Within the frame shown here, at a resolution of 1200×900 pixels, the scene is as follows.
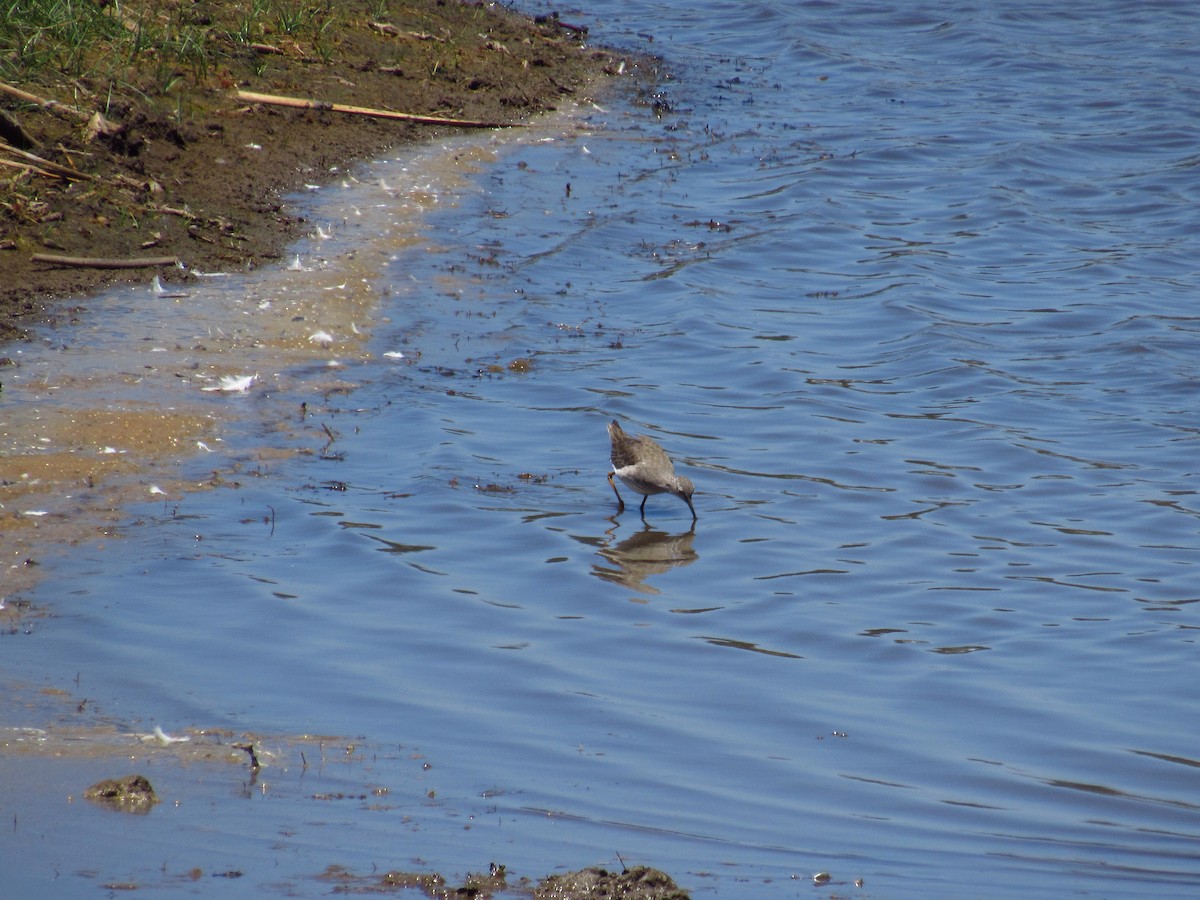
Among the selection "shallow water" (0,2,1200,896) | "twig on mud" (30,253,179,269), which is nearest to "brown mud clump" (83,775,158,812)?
"shallow water" (0,2,1200,896)

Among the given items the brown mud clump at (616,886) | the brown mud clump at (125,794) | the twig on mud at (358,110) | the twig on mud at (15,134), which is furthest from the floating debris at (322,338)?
the brown mud clump at (616,886)

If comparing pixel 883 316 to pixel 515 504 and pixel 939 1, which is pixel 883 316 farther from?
pixel 939 1

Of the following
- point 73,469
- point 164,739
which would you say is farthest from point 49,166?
point 164,739

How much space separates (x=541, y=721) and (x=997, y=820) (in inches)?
68.5

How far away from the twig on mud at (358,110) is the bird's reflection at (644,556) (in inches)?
286

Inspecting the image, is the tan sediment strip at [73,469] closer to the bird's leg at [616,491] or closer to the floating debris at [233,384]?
the floating debris at [233,384]

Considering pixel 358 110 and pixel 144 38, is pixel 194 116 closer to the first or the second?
pixel 144 38

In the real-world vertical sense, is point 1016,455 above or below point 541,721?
above

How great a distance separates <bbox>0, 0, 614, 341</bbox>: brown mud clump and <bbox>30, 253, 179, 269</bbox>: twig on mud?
14mm

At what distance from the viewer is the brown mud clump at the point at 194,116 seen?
10031mm

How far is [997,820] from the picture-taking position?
489 cm

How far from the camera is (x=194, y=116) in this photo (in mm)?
12312

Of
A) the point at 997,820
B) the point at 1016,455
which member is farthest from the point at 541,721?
the point at 1016,455

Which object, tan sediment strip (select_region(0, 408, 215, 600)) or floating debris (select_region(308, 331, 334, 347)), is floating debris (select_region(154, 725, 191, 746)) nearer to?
tan sediment strip (select_region(0, 408, 215, 600))
